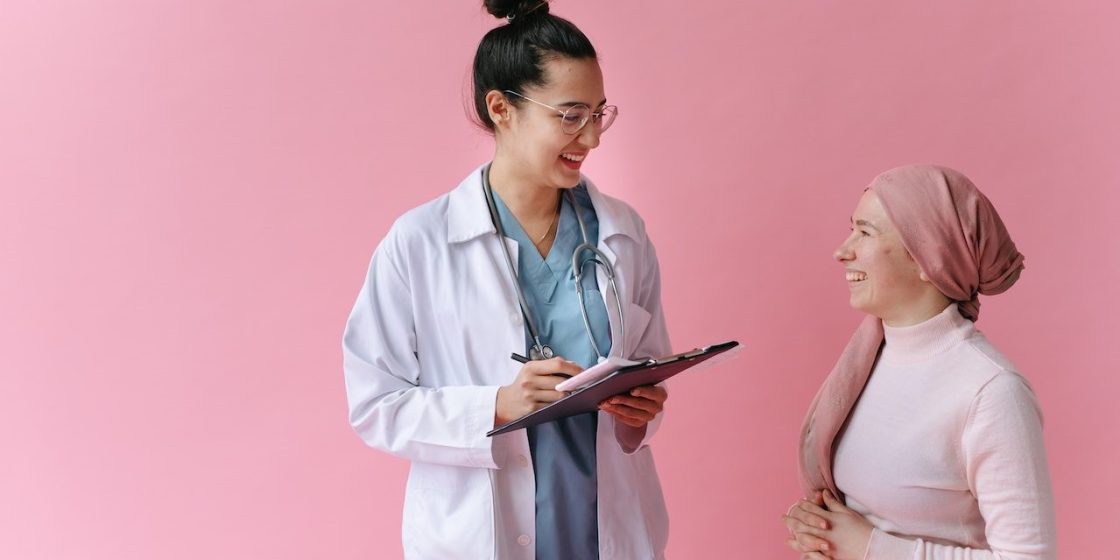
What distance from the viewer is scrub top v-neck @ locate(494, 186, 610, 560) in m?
2.05

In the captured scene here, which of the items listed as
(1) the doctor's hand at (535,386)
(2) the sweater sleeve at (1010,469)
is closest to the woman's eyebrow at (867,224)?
(2) the sweater sleeve at (1010,469)

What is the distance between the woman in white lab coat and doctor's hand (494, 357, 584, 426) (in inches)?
0.7

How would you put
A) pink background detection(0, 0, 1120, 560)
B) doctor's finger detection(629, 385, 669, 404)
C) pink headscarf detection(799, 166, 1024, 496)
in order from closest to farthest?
pink headscarf detection(799, 166, 1024, 496) → doctor's finger detection(629, 385, 669, 404) → pink background detection(0, 0, 1120, 560)

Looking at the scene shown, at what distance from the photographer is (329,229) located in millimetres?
3146

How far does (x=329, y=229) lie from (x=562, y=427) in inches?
52.0

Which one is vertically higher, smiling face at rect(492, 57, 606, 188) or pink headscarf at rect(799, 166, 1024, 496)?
smiling face at rect(492, 57, 606, 188)

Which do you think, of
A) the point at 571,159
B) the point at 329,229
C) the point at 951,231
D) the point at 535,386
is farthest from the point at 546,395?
the point at 329,229

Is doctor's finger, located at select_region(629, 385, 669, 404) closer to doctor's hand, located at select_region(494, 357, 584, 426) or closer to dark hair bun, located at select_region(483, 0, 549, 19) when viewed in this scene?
doctor's hand, located at select_region(494, 357, 584, 426)

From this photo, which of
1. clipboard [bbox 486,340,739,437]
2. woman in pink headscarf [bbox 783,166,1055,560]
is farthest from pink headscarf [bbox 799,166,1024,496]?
clipboard [bbox 486,340,739,437]

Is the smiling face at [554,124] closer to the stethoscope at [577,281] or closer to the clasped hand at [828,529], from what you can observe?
the stethoscope at [577,281]

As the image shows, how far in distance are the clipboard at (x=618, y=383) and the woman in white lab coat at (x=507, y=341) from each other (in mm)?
90

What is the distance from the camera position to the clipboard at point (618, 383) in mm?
1725

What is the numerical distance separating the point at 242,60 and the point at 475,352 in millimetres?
1479

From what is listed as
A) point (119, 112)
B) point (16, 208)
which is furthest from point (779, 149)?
point (16, 208)
